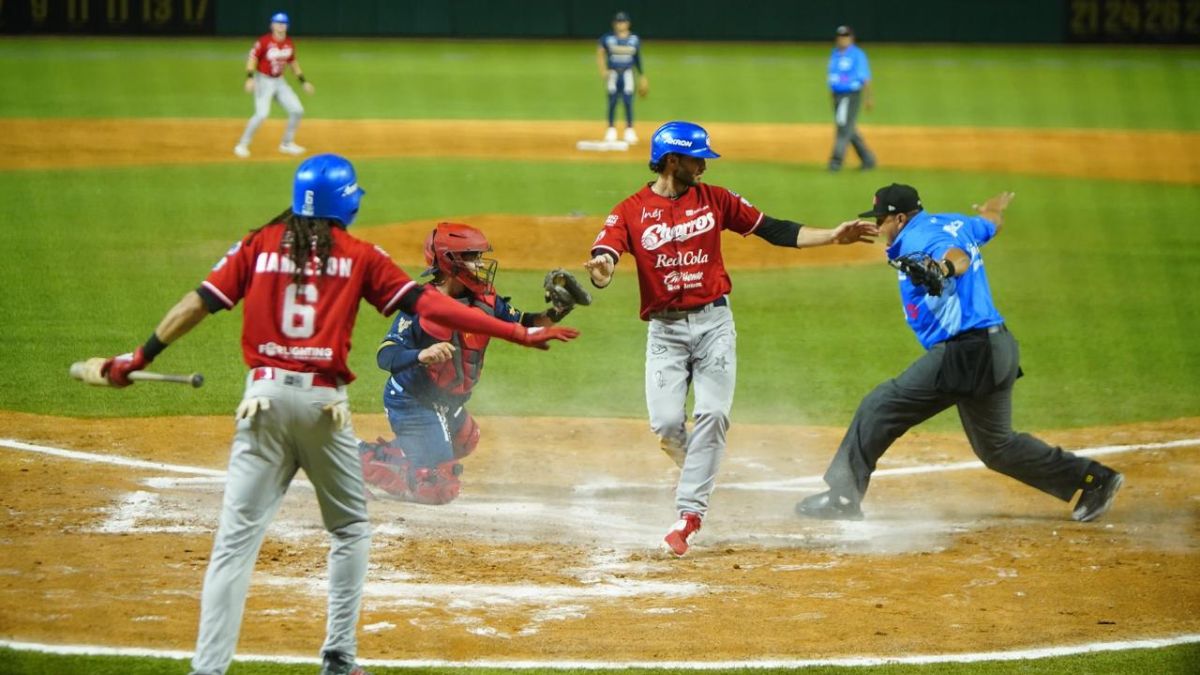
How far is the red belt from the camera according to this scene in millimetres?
5332

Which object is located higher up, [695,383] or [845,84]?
[695,383]

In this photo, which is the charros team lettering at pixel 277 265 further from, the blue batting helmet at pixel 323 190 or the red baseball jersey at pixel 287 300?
the blue batting helmet at pixel 323 190

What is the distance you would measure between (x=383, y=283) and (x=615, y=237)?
7.00 feet

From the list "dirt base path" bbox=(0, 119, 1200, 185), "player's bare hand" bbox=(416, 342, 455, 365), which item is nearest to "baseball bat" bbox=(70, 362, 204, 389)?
"player's bare hand" bbox=(416, 342, 455, 365)

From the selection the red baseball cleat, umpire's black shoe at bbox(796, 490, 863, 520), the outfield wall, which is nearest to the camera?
the red baseball cleat

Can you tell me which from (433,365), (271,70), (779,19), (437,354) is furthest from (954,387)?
(779,19)

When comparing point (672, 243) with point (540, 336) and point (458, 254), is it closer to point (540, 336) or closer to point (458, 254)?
point (458, 254)

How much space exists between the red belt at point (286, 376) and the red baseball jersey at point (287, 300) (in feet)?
0.06

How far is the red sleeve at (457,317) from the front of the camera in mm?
5539

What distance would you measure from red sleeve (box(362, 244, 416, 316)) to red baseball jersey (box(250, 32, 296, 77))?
1781cm

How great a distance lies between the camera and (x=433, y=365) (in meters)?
8.22

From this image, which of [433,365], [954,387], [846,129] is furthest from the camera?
[846,129]

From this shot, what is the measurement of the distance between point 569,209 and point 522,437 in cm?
941

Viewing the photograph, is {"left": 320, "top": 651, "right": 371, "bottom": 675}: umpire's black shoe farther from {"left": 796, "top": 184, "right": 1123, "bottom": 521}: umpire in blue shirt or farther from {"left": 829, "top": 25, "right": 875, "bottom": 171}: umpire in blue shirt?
{"left": 829, "top": 25, "right": 875, "bottom": 171}: umpire in blue shirt
